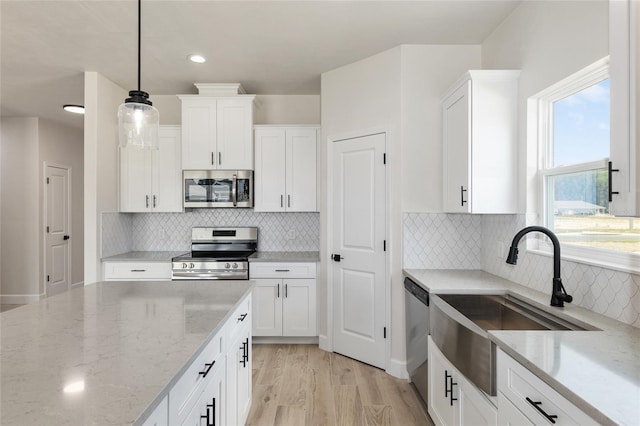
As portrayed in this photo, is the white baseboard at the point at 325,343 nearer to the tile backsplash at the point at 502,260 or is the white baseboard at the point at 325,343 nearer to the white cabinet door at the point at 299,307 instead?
the white cabinet door at the point at 299,307

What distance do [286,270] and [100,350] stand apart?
2.53 m

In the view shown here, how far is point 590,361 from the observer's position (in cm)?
113

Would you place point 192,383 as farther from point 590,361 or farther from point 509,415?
point 590,361

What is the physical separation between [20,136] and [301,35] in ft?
16.6

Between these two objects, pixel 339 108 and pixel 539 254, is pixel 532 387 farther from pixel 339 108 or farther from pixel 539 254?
pixel 339 108

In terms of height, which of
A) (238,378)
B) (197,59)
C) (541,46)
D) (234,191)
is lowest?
(238,378)

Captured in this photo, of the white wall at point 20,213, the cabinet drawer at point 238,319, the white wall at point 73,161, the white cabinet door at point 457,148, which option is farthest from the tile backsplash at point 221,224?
the white wall at point 73,161

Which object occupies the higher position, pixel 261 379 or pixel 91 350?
pixel 91 350

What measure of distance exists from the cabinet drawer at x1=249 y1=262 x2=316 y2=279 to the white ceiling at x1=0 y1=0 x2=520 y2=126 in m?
1.99

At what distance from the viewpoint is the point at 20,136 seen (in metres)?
5.29

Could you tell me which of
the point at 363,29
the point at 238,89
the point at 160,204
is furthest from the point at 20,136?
the point at 363,29

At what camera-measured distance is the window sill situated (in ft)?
5.10

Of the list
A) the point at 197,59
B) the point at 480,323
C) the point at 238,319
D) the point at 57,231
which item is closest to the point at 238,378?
the point at 238,319

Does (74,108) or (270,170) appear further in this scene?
(74,108)
